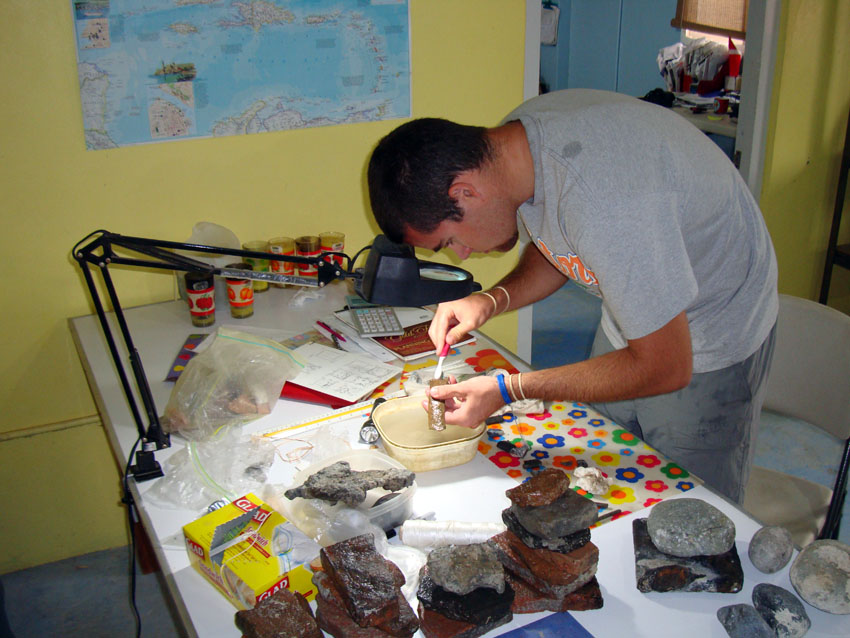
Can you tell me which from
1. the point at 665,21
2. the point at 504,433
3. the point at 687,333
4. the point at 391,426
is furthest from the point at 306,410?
the point at 665,21

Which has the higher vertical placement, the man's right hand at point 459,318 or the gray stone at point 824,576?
the man's right hand at point 459,318

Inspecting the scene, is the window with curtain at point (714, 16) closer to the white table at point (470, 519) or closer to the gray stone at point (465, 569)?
the white table at point (470, 519)

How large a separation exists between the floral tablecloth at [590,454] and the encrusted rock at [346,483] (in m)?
0.26

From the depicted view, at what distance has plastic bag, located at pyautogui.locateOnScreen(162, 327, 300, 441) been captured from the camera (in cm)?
157

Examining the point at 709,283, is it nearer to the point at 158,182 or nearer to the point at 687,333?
the point at 687,333

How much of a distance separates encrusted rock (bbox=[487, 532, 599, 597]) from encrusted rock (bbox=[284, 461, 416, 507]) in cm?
22

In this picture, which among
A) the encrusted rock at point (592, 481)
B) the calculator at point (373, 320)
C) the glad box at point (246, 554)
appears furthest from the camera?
the calculator at point (373, 320)

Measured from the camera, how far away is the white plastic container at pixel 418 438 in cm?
141

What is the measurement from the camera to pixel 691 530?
116 centimetres

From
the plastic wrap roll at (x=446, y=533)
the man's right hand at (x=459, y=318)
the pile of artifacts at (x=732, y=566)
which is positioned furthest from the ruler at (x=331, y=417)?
the pile of artifacts at (x=732, y=566)

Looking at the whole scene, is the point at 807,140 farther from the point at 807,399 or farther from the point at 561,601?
the point at 561,601

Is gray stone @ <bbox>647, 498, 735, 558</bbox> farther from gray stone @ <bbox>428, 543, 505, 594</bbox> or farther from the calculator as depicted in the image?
the calculator

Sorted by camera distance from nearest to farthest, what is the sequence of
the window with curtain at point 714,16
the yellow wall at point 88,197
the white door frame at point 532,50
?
the yellow wall at point 88,197 < the white door frame at point 532,50 < the window with curtain at point 714,16

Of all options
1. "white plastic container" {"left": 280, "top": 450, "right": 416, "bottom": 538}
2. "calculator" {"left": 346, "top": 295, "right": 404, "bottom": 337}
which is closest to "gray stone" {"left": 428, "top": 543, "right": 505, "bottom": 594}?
"white plastic container" {"left": 280, "top": 450, "right": 416, "bottom": 538}
